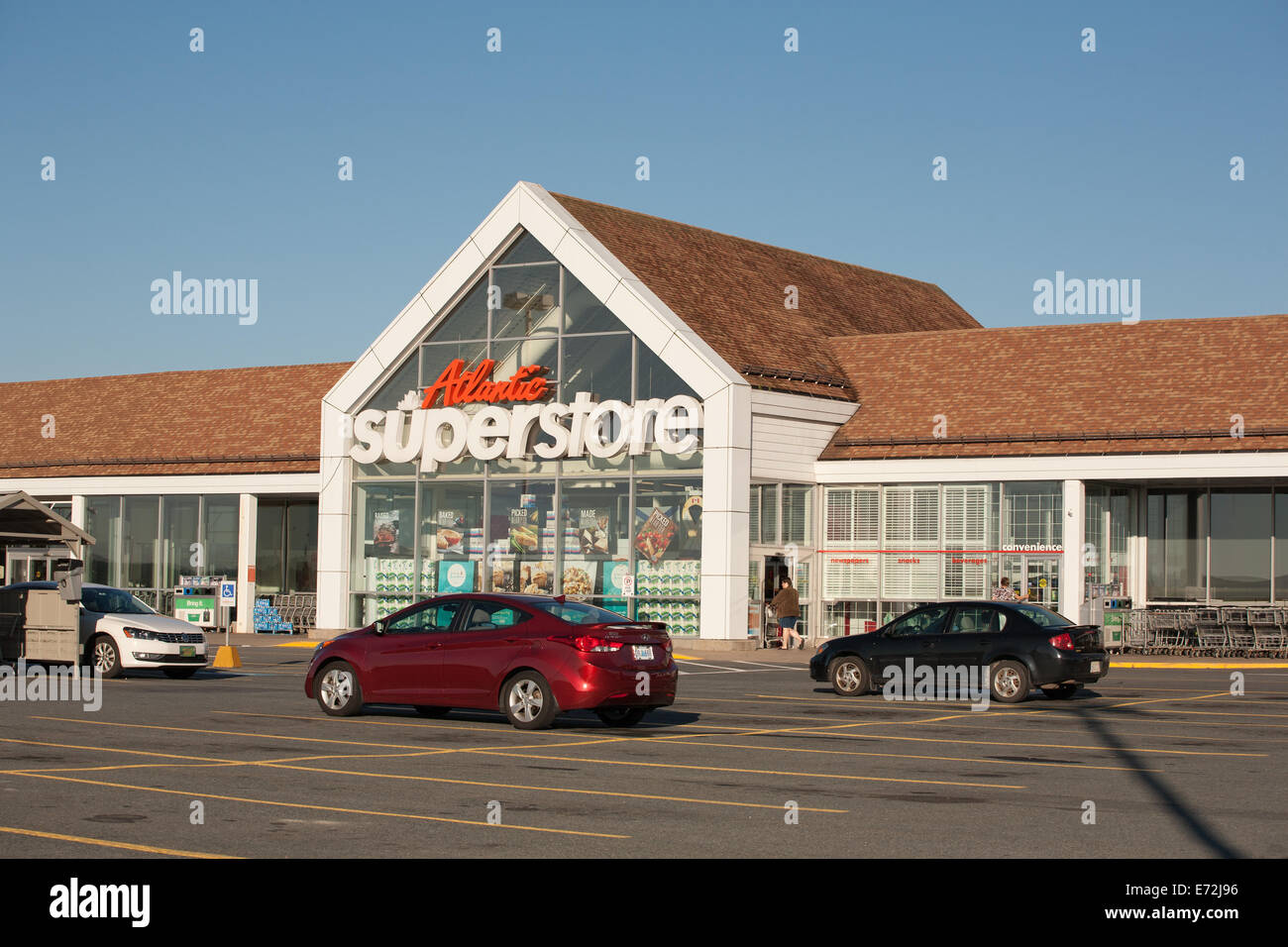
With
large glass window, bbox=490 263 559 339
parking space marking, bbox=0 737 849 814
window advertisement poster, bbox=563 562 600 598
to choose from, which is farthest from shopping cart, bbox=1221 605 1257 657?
parking space marking, bbox=0 737 849 814

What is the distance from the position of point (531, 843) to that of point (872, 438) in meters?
29.4

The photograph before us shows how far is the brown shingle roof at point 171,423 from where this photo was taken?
4669 cm

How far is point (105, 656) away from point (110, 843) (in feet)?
56.7

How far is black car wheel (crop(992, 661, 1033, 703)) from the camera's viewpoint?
908 inches

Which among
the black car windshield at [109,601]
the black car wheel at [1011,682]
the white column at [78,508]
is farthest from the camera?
the white column at [78,508]

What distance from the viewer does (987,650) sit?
2327 cm

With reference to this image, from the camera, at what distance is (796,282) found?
47.6 m

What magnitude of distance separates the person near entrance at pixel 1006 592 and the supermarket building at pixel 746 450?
7.2 inches

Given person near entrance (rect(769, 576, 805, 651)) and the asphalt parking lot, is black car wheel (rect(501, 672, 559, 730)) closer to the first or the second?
the asphalt parking lot

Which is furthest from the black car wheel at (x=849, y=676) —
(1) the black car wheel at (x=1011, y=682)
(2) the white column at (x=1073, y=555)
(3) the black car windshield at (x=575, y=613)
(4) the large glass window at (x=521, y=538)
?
(4) the large glass window at (x=521, y=538)

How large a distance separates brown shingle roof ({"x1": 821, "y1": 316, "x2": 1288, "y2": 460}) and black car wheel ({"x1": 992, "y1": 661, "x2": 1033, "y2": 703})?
46.0ft

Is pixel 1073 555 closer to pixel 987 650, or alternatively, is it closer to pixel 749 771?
pixel 987 650

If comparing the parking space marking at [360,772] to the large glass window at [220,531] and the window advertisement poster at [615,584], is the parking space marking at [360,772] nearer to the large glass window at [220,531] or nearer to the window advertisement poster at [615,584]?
the window advertisement poster at [615,584]
